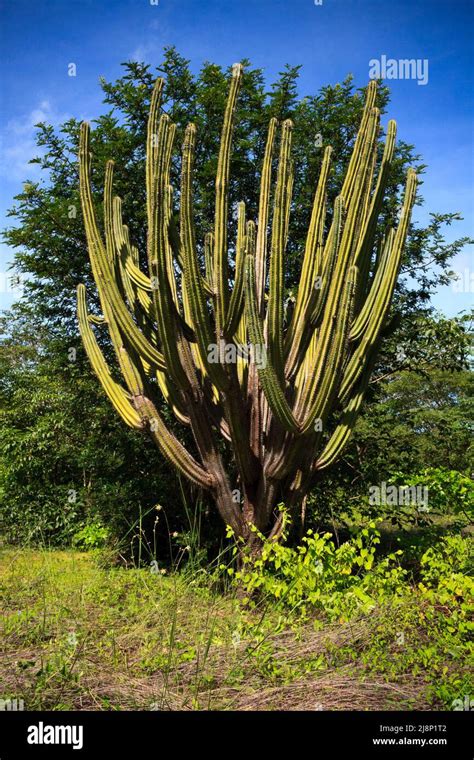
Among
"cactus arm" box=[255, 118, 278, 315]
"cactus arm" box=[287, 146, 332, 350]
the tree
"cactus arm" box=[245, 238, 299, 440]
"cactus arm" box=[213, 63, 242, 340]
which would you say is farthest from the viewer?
the tree

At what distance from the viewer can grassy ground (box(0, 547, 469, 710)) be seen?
3.13m

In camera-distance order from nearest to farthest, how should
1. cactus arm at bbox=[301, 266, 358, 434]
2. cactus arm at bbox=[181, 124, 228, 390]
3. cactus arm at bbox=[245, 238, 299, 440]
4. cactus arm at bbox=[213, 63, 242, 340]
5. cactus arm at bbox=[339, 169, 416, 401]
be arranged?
cactus arm at bbox=[245, 238, 299, 440], cactus arm at bbox=[181, 124, 228, 390], cactus arm at bbox=[301, 266, 358, 434], cactus arm at bbox=[213, 63, 242, 340], cactus arm at bbox=[339, 169, 416, 401]

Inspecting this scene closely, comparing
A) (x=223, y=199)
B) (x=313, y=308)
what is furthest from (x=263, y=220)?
(x=313, y=308)

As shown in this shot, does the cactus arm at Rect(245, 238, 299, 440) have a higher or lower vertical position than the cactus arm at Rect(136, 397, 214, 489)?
higher

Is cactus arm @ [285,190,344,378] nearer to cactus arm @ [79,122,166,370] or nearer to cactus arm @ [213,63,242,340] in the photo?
cactus arm @ [213,63,242,340]

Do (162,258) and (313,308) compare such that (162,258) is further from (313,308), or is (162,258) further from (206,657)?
(206,657)

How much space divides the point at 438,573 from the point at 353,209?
10.2 feet

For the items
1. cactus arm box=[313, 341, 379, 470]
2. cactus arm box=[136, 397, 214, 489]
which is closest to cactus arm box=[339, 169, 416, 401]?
cactus arm box=[313, 341, 379, 470]

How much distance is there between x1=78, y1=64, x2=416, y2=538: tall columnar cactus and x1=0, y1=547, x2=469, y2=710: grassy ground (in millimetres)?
1300

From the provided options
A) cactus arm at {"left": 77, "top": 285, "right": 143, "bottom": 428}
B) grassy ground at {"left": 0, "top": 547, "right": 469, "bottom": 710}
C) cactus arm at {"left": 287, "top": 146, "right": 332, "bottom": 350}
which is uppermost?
cactus arm at {"left": 287, "top": 146, "right": 332, "bottom": 350}

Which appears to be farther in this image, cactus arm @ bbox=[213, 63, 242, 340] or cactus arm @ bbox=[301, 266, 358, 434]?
cactus arm @ bbox=[213, 63, 242, 340]

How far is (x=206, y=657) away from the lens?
3.40m

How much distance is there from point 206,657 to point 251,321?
233 cm
